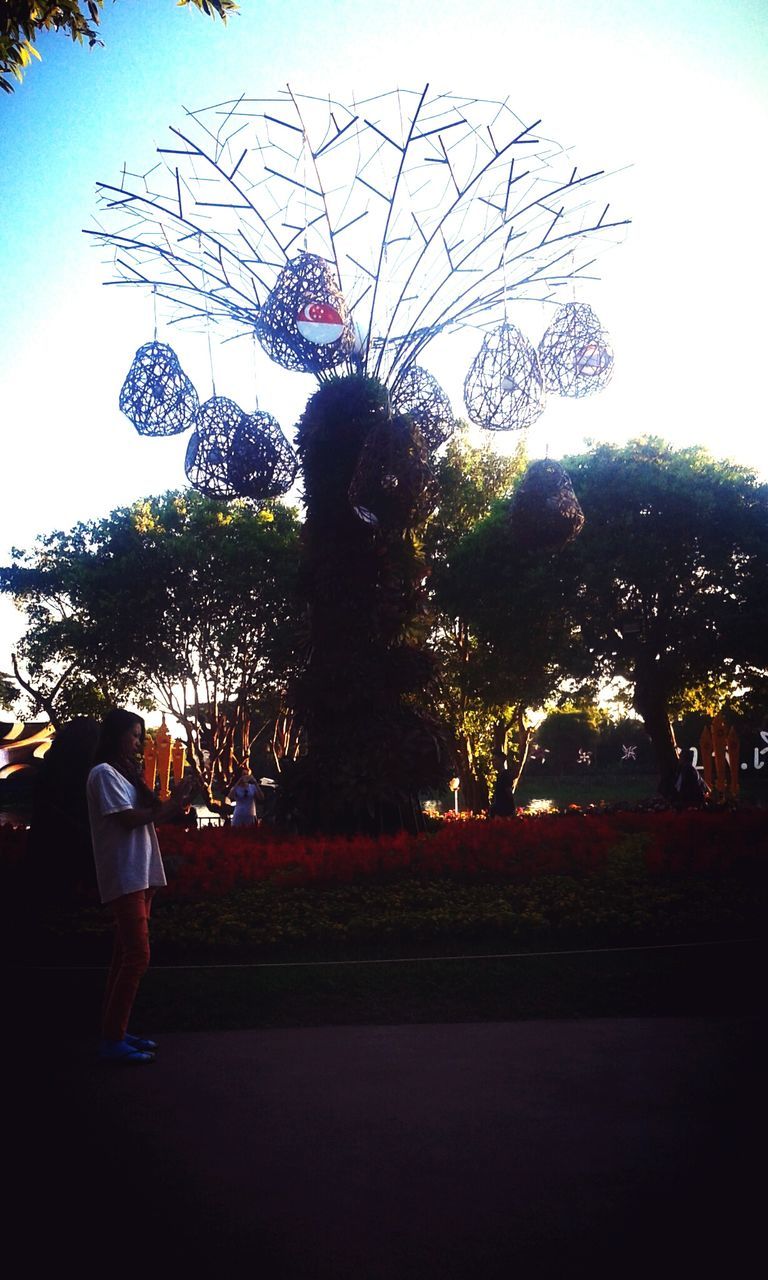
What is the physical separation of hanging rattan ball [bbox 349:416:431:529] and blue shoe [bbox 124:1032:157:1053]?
Result: 6376 millimetres

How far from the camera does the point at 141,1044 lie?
4.78 metres

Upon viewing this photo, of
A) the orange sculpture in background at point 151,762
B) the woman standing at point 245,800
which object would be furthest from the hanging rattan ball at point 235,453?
the orange sculpture in background at point 151,762

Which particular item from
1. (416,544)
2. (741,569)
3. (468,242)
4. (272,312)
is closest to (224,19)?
(272,312)

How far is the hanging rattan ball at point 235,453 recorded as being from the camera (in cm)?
1123

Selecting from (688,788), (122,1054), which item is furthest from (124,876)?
(688,788)

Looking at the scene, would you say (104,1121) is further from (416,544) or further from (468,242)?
(468,242)

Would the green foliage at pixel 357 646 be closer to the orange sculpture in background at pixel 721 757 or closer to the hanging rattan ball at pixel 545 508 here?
the hanging rattan ball at pixel 545 508

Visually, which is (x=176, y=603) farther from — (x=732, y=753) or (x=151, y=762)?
(x=732, y=753)

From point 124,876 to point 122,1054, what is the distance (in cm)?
86

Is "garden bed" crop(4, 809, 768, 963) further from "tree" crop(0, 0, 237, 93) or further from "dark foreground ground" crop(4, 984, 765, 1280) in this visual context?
"tree" crop(0, 0, 237, 93)

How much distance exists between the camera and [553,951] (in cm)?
667

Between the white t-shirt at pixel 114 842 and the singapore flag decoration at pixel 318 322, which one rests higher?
the singapore flag decoration at pixel 318 322

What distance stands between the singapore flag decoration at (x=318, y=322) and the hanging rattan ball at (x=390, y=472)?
109 centimetres

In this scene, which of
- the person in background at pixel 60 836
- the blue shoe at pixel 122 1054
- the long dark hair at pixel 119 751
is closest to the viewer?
the blue shoe at pixel 122 1054
